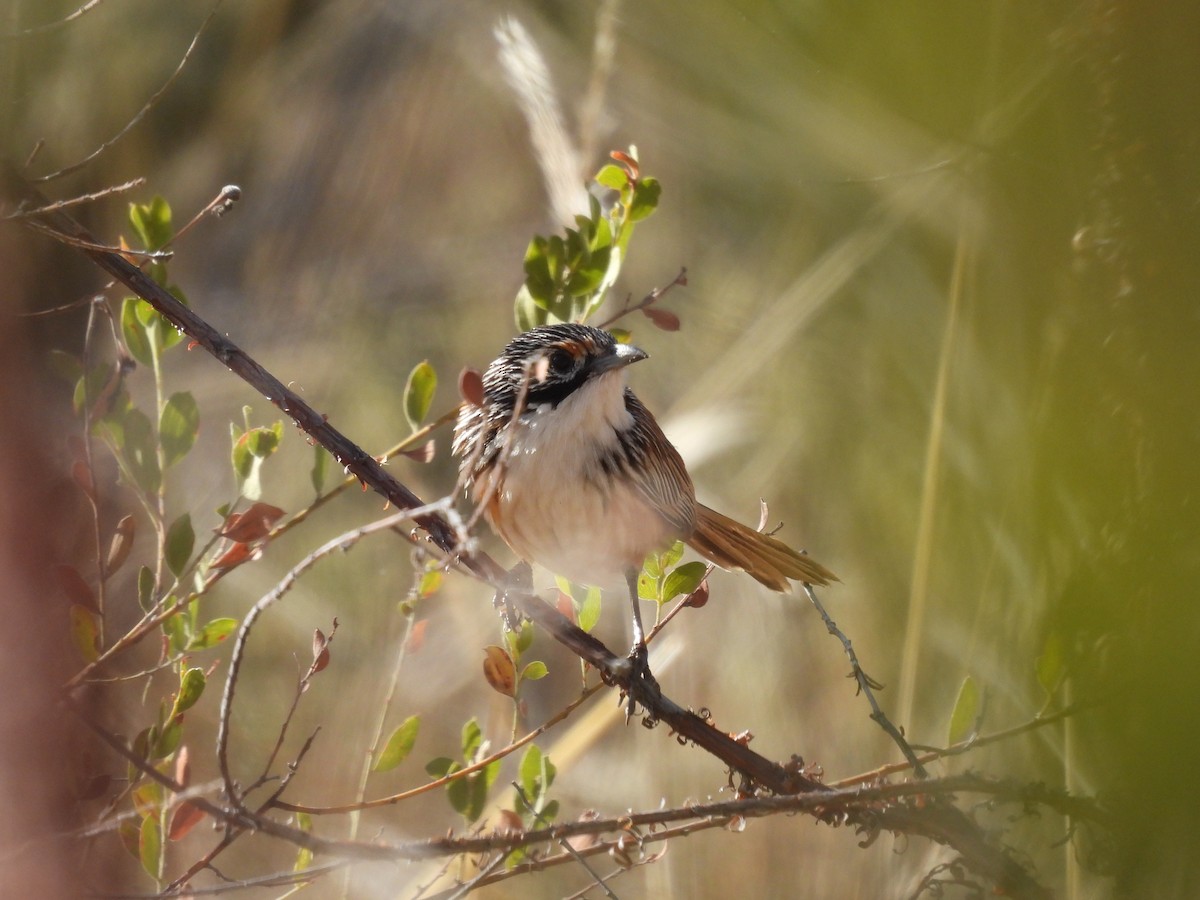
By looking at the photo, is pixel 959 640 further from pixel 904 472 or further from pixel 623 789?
pixel 623 789

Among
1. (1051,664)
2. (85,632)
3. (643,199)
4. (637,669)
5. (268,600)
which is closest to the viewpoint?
(1051,664)

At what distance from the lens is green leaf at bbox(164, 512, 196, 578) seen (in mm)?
1842

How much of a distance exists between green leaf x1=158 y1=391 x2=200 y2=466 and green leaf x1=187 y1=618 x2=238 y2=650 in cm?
29

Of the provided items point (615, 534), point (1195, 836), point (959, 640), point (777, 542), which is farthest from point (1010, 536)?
point (777, 542)

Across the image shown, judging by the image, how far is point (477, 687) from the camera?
437cm

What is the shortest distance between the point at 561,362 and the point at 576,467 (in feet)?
0.84

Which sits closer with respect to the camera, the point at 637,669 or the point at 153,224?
the point at 153,224

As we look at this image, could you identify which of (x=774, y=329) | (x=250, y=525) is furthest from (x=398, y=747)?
(x=774, y=329)

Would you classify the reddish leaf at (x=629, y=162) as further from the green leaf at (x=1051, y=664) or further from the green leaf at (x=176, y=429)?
the green leaf at (x=1051, y=664)

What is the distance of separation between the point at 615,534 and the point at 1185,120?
1.95m

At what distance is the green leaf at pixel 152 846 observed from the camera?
1.78 metres

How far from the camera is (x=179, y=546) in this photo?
1.85 metres

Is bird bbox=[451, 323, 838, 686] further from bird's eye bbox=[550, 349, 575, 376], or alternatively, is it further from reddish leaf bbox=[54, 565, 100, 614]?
reddish leaf bbox=[54, 565, 100, 614]

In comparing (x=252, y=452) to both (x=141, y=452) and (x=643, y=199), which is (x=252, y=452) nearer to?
(x=141, y=452)
